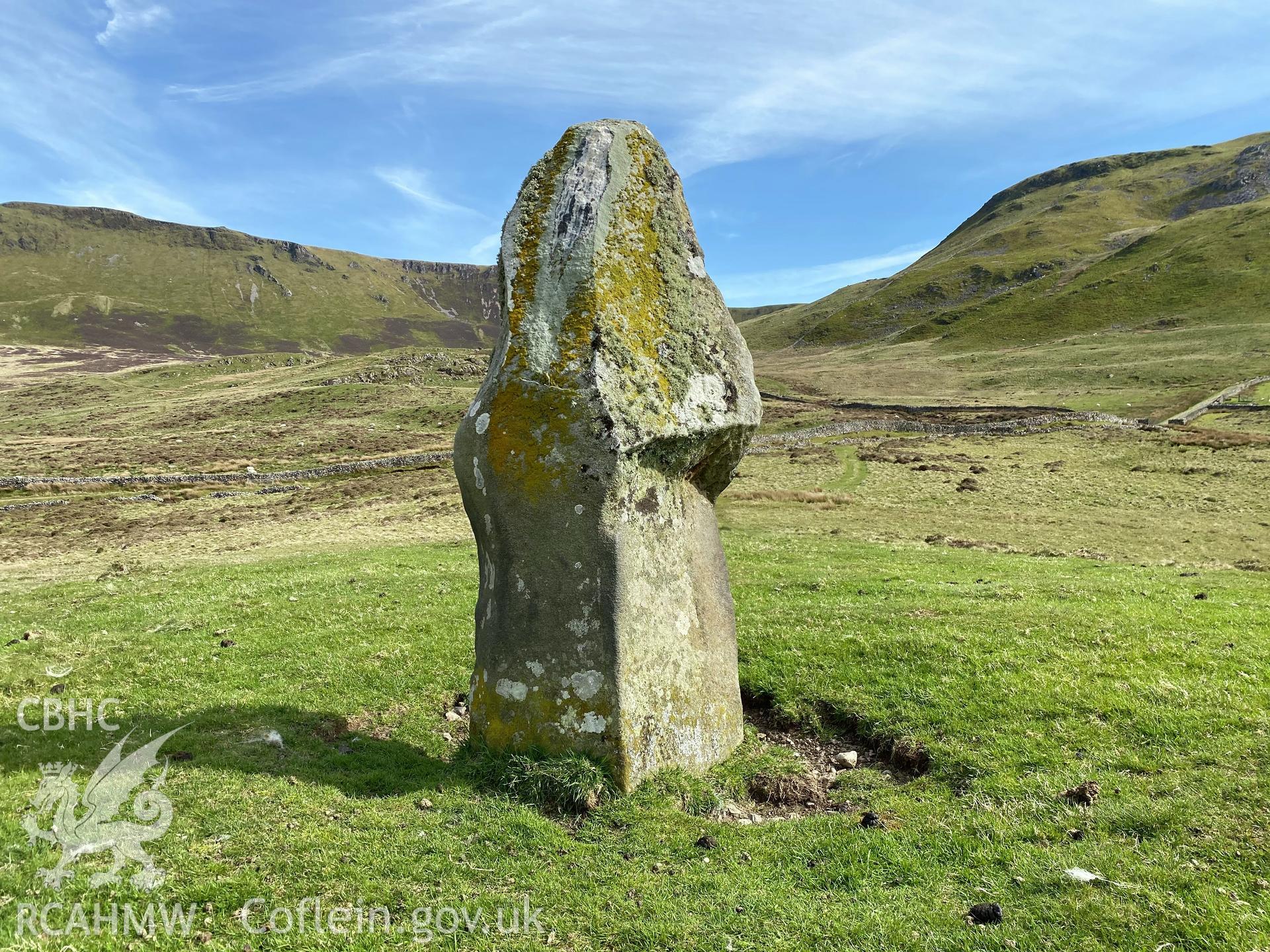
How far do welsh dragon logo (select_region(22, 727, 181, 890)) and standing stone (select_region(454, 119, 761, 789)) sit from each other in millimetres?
3437

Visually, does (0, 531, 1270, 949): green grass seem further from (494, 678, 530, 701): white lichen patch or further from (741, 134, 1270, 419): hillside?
(741, 134, 1270, 419): hillside

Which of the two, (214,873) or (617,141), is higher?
(617,141)

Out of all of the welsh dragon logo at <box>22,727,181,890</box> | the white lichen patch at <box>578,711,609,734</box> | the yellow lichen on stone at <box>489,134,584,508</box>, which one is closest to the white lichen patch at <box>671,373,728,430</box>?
the yellow lichen on stone at <box>489,134,584,508</box>

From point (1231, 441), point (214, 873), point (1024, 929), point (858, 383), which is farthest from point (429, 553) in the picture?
point (858, 383)

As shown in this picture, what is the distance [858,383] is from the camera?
124m

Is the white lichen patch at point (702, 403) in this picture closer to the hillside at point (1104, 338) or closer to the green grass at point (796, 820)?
the green grass at point (796, 820)

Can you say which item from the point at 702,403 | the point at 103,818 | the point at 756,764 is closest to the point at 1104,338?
the point at 702,403

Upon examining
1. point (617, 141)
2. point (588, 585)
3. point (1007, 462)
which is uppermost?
point (617, 141)

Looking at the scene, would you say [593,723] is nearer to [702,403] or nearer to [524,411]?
[524,411]

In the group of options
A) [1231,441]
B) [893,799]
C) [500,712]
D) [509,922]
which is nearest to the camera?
[509,922]

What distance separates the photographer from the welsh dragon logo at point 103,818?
6246mm

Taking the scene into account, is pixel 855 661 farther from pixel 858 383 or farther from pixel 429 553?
pixel 858 383

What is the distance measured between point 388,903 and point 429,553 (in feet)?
68.8

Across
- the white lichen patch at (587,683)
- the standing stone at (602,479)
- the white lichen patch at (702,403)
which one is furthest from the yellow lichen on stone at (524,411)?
the white lichen patch at (587,683)
